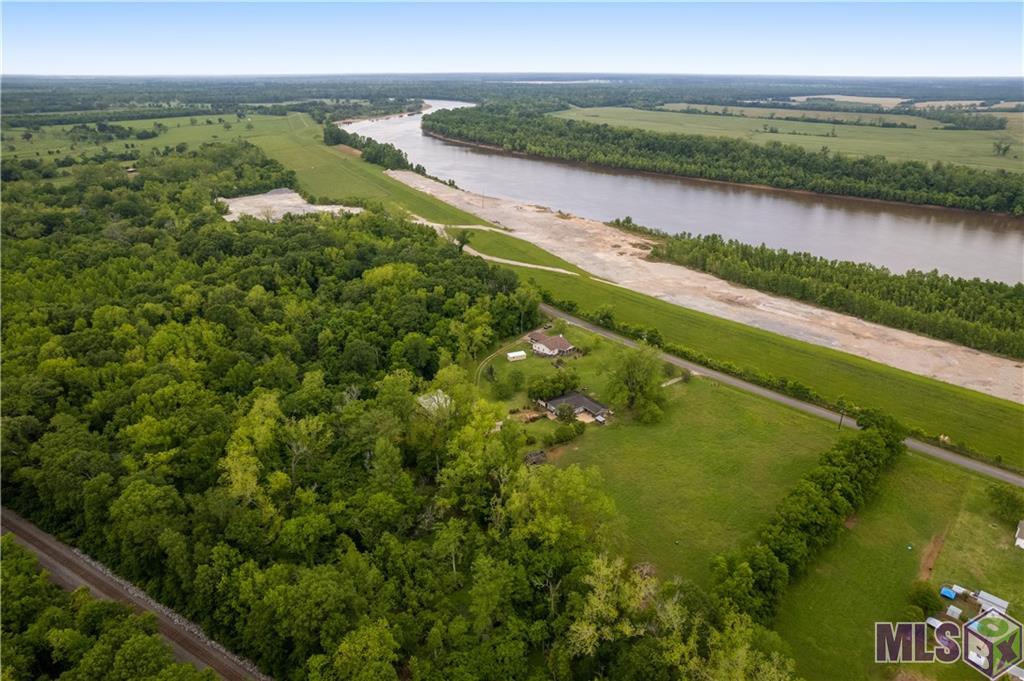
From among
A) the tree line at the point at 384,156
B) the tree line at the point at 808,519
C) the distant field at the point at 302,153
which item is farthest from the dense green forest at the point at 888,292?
the tree line at the point at 384,156

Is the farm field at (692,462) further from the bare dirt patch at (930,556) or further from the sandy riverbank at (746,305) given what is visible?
the sandy riverbank at (746,305)

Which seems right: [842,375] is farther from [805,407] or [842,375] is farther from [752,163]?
[752,163]

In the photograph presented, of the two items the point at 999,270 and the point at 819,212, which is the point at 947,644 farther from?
the point at 819,212

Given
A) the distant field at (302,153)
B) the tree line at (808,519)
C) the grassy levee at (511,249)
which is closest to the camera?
the tree line at (808,519)

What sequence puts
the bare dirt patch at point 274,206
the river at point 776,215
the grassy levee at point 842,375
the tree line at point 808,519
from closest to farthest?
the tree line at point 808,519, the grassy levee at point 842,375, the river at point 776,215, the bare dirt patch at point 274,206

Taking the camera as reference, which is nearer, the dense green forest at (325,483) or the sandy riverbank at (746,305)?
the dense green forest at (325,483)

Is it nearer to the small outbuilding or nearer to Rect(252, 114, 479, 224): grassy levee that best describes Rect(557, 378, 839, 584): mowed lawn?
the small outbuilding
